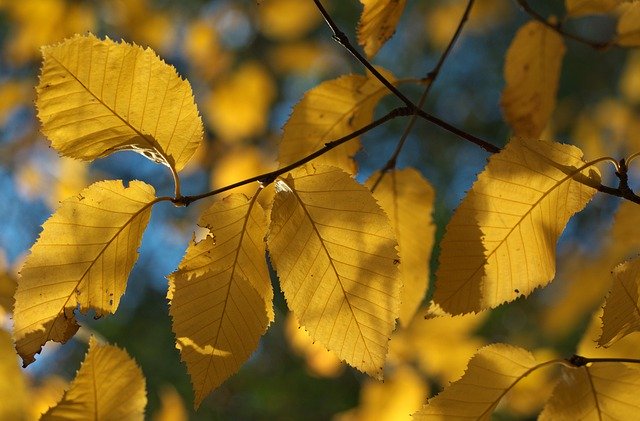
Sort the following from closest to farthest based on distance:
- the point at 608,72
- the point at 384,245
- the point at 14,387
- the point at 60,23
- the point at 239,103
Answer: the point at 384,245 → the point at 14,387 → the point at 60,23 → the point at 239,103 → the point at 608,72

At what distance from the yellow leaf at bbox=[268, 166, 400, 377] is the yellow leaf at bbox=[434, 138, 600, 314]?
52 millimetres

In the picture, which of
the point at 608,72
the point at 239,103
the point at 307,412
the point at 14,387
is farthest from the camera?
the point at 608,72

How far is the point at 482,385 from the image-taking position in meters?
0.52

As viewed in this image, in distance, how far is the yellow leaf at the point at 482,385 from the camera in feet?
1.65

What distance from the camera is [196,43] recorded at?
304cm

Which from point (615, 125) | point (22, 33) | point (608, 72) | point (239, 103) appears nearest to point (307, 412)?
point (239, 103)

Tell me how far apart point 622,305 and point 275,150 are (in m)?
2.51

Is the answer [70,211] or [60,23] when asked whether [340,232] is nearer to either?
[70,211]

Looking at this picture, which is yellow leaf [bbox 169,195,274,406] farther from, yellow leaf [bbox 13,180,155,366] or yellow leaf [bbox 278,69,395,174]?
yellow leaf [bbox 278,69,395,174]

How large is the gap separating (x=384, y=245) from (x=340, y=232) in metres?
0.03

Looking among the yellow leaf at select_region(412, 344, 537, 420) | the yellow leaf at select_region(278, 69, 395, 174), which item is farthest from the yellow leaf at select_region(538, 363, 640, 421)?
the yellow leaf at select_region(278, 69, 395, 174)

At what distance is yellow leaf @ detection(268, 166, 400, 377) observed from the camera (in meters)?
0.50

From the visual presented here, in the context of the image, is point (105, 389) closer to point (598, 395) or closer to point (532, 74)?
point (598, 395)

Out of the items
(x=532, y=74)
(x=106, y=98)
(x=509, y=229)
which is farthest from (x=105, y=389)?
(x=532, y=74)
